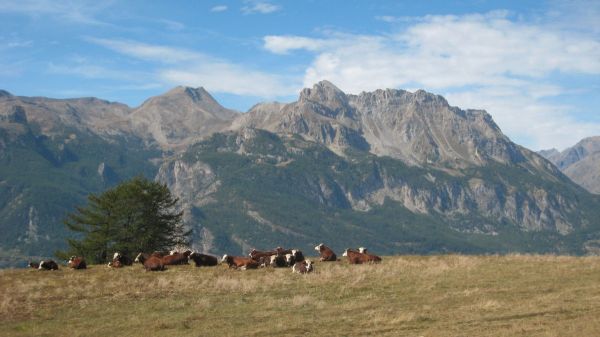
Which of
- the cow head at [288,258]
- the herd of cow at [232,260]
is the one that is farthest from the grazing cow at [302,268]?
the cow head at [288,258]

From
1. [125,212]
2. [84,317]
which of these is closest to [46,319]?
[84,317]

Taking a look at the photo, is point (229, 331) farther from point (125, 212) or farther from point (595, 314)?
point (125, 212)

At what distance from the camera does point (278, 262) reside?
3934cm

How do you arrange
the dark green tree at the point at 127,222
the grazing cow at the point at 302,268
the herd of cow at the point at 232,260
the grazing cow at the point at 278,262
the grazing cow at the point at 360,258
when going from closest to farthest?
the grazing cow at the point at 302,268, the herd of cow at the point at 232,260, the grazing cow at the point at 278,262, the grazing cow at the point at 360,258, the dark green tree at the point at 127,222

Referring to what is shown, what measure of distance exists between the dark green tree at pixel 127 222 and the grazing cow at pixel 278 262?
107 ft

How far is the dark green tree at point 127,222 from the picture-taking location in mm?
69438

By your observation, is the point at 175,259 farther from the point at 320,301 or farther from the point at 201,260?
the point at 320,301

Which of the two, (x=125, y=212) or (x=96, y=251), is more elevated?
(x=125, y=212)

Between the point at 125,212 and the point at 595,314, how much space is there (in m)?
58.6

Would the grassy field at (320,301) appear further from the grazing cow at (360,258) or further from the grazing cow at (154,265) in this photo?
the grazing cow at (360,258)

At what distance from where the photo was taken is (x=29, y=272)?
3856cm

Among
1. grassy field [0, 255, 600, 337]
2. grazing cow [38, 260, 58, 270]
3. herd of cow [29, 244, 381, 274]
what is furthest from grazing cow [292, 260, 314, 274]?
grazing cow [38, 260, 58, 270]

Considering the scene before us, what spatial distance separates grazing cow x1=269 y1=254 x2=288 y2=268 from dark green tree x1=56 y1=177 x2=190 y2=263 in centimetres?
3268

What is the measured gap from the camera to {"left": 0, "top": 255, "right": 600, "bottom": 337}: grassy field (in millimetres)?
21125
